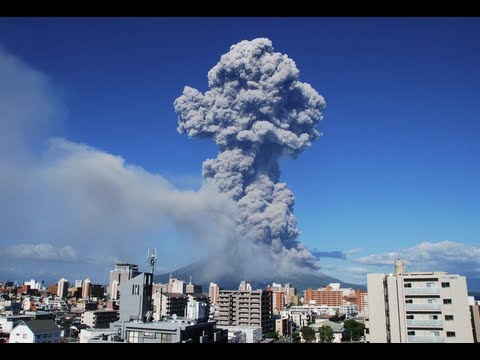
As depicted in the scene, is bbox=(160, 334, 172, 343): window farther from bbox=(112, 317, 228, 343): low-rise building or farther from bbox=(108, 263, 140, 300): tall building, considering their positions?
bbox=(108, 263, 140, 300): tall building

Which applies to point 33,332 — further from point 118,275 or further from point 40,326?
point 118,275

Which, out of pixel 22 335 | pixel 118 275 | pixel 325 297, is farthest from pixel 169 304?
pixel 325 297

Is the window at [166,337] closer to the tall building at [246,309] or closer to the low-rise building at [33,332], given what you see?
the low-rise building at [33,332]

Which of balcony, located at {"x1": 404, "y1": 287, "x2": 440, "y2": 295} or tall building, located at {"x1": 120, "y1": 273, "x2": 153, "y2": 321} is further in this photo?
tall building, located at {"x1": 120, "y1": 273, "x2": 153, "y2": 321}

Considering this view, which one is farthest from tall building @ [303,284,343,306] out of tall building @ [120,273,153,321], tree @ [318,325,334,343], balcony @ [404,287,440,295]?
balcony @ [404,287,440,295]

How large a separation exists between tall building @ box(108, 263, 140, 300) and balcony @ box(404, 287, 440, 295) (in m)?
37.0

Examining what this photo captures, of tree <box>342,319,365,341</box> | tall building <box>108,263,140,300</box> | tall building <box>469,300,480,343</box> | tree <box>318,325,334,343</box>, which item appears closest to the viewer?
tall building <box>469,300,480,343</box>

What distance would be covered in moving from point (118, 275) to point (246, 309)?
25.7 metres

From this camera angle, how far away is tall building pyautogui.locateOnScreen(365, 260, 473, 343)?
10.5 metres

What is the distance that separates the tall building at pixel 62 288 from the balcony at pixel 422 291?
5075 cm

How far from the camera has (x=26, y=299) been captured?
3825 cm

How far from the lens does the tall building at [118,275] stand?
1810 inches
